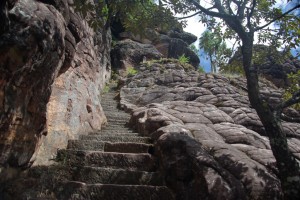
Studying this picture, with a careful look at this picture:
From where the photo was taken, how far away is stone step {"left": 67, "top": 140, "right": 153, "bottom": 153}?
5651 mm

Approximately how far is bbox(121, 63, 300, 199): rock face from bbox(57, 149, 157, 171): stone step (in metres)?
0.31

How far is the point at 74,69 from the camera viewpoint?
736 cm

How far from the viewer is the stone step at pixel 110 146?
5651 millimetres

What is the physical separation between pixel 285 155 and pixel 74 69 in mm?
5566

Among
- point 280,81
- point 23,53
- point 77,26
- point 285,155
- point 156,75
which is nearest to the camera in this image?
point 23,53

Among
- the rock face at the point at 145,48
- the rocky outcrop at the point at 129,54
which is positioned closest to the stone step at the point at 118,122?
the rock face at the point at 145,48

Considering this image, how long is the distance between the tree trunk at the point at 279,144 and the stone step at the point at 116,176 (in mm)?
1928

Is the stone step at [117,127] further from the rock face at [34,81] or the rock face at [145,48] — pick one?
the rock face at [145,48]

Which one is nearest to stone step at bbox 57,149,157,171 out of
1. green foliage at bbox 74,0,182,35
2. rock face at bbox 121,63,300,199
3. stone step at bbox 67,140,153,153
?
rock face at bbox 121,63,300,199

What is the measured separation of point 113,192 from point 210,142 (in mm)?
2177

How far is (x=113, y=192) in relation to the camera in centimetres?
420

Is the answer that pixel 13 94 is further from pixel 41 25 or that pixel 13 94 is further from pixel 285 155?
pixel 285 155

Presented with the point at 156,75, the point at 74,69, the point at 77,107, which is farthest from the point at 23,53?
the point at 156,75

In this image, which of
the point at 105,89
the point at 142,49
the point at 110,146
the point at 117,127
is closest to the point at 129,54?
the point at 142,49
